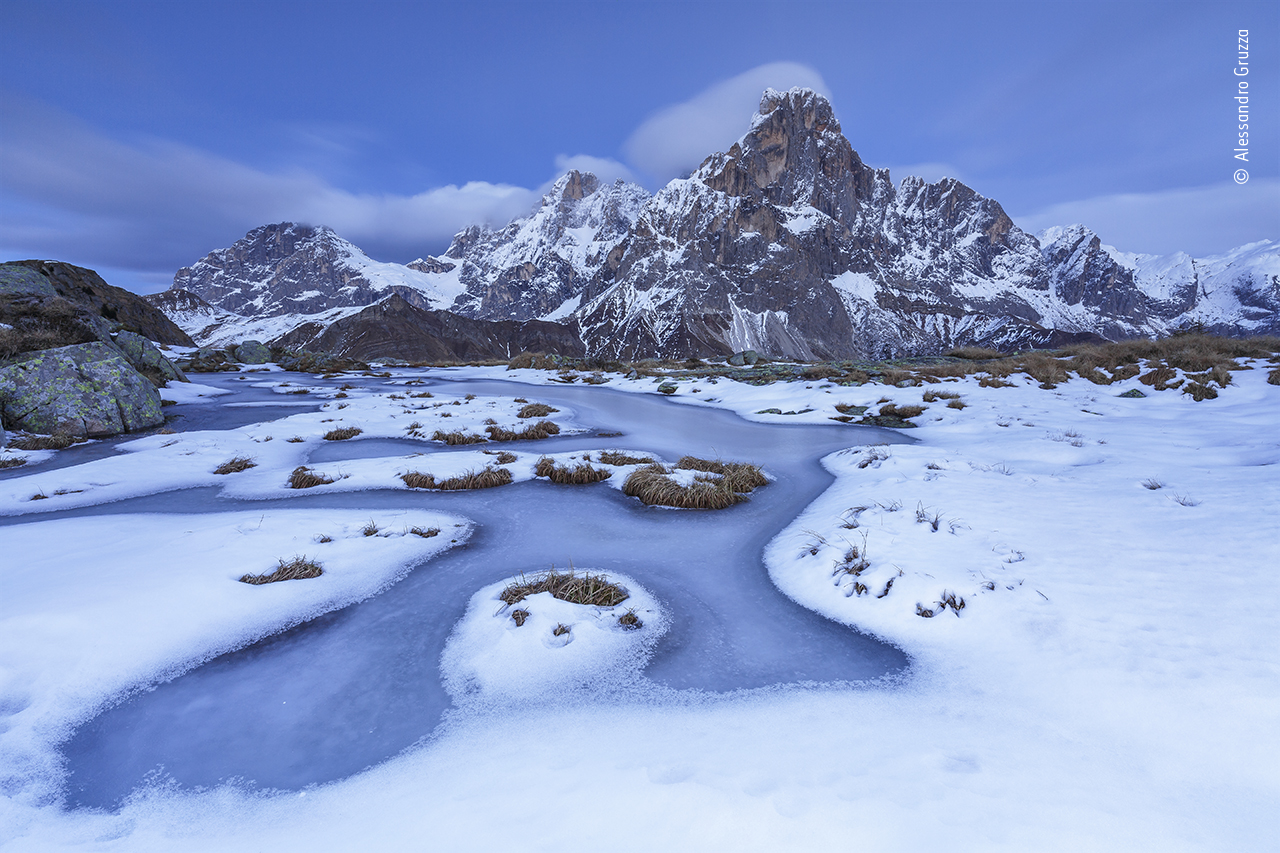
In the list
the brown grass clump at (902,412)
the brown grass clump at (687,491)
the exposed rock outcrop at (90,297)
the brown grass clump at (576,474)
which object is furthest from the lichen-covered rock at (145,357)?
the brown grass clump at (902,412)

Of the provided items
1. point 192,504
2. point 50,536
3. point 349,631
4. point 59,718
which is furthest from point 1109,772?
point 192,504

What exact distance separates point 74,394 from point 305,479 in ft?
34.8

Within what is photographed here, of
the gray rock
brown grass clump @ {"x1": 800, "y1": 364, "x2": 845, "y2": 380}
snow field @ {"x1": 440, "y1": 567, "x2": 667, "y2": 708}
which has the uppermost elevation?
the gray rock

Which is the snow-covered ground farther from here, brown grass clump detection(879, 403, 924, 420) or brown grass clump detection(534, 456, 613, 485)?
brown grass clump detection(879, 403, 924, 420)

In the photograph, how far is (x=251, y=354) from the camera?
58.3m

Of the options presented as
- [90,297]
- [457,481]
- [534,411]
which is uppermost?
[90,297]

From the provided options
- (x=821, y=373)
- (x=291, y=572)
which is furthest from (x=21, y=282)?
(x=821, y=373)

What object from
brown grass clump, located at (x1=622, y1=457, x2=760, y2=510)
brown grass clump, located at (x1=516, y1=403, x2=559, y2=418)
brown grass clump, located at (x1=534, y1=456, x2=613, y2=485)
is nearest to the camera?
brown grass clump, located at (x1=622, y1=457, x2=760, y2=510)

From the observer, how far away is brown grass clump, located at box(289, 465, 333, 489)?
1062cm

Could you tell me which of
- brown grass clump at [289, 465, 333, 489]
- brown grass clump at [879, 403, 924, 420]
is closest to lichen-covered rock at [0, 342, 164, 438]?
brown grass clump at [289, 465, 333, 489]

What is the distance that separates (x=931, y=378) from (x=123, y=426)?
31.3 m

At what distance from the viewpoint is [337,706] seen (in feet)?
14.5

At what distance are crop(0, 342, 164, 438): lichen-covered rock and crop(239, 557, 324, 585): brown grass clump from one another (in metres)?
14.1

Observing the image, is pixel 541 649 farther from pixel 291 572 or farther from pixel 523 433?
pixel 523 433
